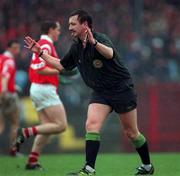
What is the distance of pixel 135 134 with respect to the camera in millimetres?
9062

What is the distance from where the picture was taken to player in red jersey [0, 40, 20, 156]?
14672mm

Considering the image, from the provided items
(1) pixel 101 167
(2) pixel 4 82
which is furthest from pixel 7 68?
(1) pixel 101 167

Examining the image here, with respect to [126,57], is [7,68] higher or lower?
higher

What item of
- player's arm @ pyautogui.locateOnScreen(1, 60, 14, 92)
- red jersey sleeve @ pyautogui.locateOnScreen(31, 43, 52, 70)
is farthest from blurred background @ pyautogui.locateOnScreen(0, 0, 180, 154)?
red jersey sleeve @ pyautogui.locateOnScreen(31, 43, 52, 70)

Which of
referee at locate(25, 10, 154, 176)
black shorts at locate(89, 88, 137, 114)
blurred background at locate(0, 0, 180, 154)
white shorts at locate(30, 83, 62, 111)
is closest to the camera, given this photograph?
referee at locate(25, 10, 154, 176)

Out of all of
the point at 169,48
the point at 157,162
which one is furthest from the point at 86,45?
the point at 169,48

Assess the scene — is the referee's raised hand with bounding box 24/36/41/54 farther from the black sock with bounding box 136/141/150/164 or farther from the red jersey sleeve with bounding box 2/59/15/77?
the red jersey sleeve with bounding box 2/59/15/77

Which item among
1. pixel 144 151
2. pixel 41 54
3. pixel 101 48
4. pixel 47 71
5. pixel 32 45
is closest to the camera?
pixel 101 48

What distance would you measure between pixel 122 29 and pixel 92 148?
10.7 metres

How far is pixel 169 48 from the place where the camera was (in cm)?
1898

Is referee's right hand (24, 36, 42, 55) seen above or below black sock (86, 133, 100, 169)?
above

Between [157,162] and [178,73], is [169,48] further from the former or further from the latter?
[157,162]

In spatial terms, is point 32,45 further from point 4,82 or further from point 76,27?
point 4,82

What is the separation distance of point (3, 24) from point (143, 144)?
31.7 ft
